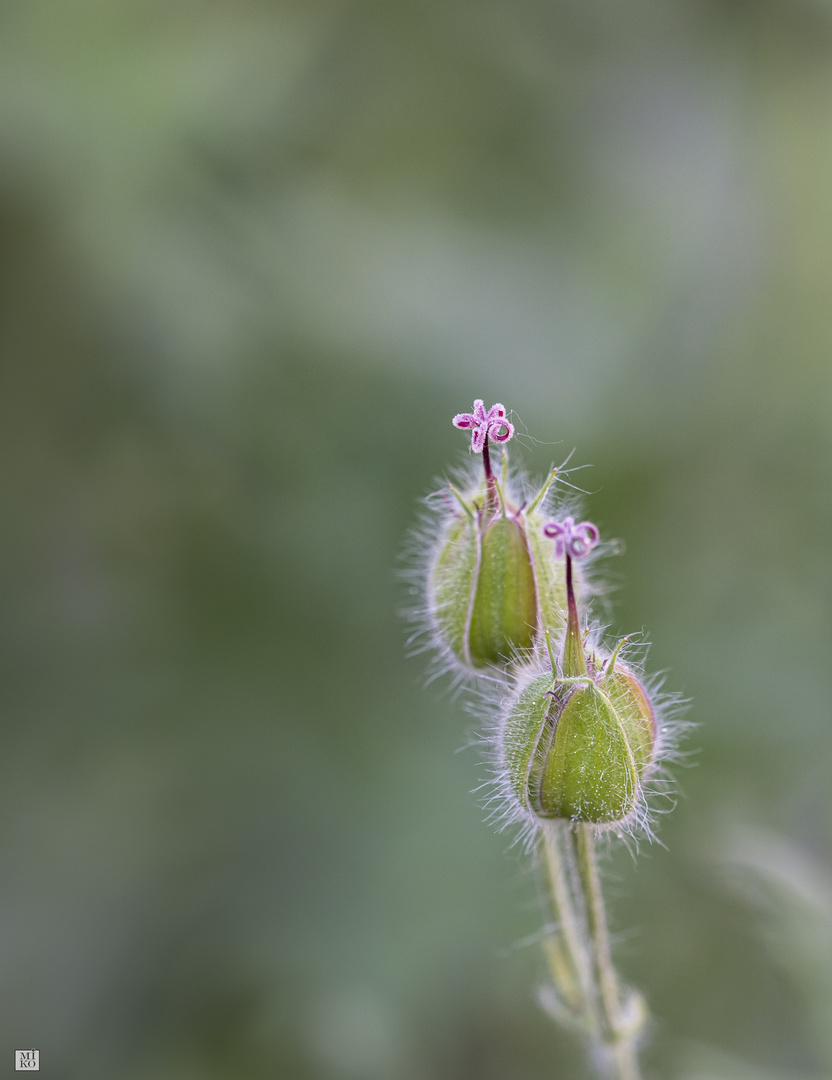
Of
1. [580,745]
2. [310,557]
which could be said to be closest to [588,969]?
[580,745]

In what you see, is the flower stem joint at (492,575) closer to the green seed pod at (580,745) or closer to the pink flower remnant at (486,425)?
the pink flower remnant at (486,425)

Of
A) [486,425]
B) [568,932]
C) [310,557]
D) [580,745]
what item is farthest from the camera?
[310,557]

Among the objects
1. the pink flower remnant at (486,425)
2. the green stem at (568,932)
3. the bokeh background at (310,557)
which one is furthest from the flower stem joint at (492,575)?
the bokeh background at (310,557)

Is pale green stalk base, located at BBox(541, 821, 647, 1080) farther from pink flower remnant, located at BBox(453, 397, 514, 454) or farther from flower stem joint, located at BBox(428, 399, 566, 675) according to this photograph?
pink flower remnant, located at BBox(453, 397, 514, 454)

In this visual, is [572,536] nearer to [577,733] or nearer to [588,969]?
[577,733]

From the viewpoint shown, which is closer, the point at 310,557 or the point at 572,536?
the point at 572,536

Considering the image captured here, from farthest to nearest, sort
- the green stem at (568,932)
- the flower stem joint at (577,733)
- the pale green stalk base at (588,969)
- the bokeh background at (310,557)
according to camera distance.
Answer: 1. the bokeh background at (310,557)
2. the green stem at (568,932)
3. the pale green stalk base at (588,969)
4. the flower stem joint at (577,733)

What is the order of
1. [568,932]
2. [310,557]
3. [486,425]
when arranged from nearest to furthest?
[486,425]
[568,932]
[310,557]
